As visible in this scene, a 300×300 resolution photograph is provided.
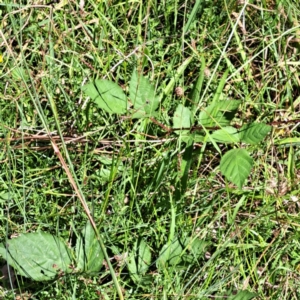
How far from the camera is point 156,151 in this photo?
1.80m

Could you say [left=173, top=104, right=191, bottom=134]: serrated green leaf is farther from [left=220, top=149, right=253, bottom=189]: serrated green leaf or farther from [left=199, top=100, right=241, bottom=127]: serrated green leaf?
[left=220, top=149, right=253, bottom=189]: serrated green leaf

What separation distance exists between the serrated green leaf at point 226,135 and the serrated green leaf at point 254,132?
0.8 inches

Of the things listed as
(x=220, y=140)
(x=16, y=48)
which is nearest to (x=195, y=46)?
(x=220, y=140)

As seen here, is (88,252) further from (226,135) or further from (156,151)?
(226,135)

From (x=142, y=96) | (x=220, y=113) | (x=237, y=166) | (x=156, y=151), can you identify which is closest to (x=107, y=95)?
(x=142, y=96)

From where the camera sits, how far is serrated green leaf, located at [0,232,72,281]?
1.54 meters

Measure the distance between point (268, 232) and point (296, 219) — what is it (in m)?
0.10

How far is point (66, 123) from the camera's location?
1.92 metres

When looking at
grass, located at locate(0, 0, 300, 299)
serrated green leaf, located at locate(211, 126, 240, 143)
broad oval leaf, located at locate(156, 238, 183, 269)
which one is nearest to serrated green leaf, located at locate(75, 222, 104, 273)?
grass, located at locate(0, 0, 300, 299)

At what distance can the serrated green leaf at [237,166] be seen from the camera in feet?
5.11

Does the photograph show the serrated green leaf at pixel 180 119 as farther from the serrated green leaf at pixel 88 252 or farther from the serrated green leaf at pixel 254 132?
the serrated green leaf at pixel 88 252

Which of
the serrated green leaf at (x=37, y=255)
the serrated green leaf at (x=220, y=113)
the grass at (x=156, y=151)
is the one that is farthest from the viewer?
the serrated green leaf at (x=220, y=113)

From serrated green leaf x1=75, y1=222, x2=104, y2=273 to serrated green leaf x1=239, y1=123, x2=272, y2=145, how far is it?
57 centimetres

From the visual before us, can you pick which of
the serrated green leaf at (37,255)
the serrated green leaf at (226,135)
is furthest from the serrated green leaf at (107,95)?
the serrated green leaf at (37,255)
